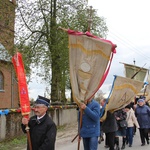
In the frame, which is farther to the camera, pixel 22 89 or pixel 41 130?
pixel 22 89

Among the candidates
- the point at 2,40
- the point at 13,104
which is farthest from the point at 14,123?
the point at 13,104

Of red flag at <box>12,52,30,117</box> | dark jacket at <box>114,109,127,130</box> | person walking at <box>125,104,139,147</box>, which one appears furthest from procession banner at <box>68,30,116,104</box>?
person walking at <box>125,104,139,147</box>

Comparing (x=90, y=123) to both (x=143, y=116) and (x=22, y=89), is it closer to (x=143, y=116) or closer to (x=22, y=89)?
(x=22, y=89)

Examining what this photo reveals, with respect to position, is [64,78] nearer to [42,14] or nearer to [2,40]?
[42,14]

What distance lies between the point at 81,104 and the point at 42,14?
18297 mm

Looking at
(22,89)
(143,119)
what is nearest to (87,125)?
(22,89)

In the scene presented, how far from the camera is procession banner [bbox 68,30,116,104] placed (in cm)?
590

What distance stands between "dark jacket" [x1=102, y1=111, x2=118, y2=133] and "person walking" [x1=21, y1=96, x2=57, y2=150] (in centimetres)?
413

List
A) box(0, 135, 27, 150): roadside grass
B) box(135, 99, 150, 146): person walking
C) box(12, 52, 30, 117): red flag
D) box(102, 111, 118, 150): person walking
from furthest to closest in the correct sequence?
box(0, 135, 27, 150): roadside grass, box(135, 99, 150, 146): person walking, box(102, 111, 118, 150): person walking, box(12, 52, 30, 117): red flag

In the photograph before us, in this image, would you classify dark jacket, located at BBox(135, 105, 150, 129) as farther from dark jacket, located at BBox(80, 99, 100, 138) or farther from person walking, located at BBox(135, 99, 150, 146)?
dark jacket, located at BBox(80, 99, 100, 138)

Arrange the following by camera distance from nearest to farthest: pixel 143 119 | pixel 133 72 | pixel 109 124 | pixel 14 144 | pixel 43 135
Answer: pixel 43 135
pixel 109 124
pixel 143 119
pixel 133 72
pixel 14 144

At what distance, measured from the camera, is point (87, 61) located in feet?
19.6

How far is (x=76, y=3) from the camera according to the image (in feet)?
78.3

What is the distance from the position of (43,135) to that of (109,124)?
437 cm
